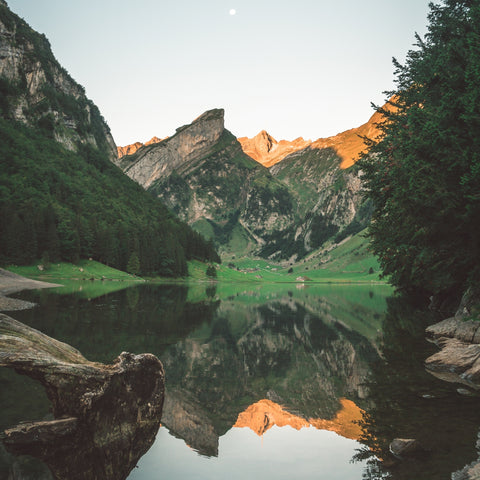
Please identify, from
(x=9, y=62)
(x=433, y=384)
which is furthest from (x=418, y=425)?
(x=9, y=62)

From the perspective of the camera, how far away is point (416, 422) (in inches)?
506

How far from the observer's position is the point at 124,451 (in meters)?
9.83

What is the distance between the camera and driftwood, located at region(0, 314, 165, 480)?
8.37 m

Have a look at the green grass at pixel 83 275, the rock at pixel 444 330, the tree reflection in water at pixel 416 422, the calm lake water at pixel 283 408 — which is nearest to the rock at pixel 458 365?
the tree reflection in water at pixel 416 422

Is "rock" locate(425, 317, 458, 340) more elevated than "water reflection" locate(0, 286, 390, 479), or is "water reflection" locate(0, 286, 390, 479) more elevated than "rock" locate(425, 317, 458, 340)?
"water reflection" locate(0, 286, 390, 479)

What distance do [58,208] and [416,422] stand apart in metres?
129

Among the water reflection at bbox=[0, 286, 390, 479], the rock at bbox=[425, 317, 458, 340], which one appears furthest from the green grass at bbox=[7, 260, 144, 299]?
the rock at bbox=[425, 317, 458, 340]

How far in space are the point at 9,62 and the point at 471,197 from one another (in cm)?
23695

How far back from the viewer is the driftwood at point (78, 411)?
8.37 metres

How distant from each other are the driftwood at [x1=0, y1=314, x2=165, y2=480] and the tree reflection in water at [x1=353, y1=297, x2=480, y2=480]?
6.64m

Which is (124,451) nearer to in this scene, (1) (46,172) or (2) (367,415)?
(2) (367,415)

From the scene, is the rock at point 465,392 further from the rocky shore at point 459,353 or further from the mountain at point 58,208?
the mountain at point 58,208

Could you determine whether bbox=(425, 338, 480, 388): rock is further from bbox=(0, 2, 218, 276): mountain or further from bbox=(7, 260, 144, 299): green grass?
bbox=(0, 2, 218, 276): mountain

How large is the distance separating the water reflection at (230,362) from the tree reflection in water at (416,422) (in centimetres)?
89
